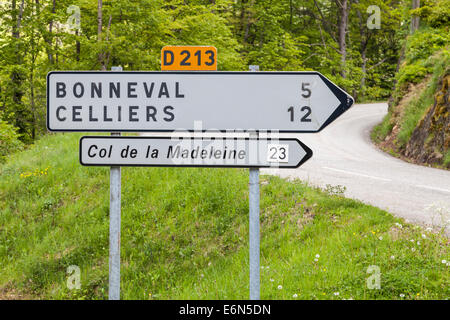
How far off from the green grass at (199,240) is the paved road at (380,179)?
67cm

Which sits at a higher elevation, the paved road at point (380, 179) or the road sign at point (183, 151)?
the road sign at point (183, 151)

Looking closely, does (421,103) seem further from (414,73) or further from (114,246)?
(114,246)

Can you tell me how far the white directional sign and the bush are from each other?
898cm

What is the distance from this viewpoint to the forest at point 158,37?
14.2 m

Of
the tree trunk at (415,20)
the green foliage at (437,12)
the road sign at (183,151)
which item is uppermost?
the tree trunk at (415,20)

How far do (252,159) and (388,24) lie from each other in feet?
112

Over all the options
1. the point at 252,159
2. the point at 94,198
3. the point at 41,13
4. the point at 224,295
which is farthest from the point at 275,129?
Answer: the point at 41,13

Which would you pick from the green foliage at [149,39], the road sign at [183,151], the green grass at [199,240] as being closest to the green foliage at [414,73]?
the green foliage at [149,39]

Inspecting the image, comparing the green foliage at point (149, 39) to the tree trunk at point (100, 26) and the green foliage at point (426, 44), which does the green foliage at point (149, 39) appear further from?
the green foliage at point (426, 44)

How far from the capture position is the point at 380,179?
8.12m

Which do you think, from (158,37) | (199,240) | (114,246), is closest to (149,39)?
(158,37)

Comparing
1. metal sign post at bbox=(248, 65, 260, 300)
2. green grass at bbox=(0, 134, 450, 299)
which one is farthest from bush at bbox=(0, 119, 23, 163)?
metal sign post at bbox=(248, 65, 260, 300)

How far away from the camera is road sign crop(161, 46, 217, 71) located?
3223 millimetres

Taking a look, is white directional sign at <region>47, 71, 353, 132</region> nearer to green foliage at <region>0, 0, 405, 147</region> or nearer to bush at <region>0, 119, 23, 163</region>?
bush at <region>0, 119, 23, 163</region>
